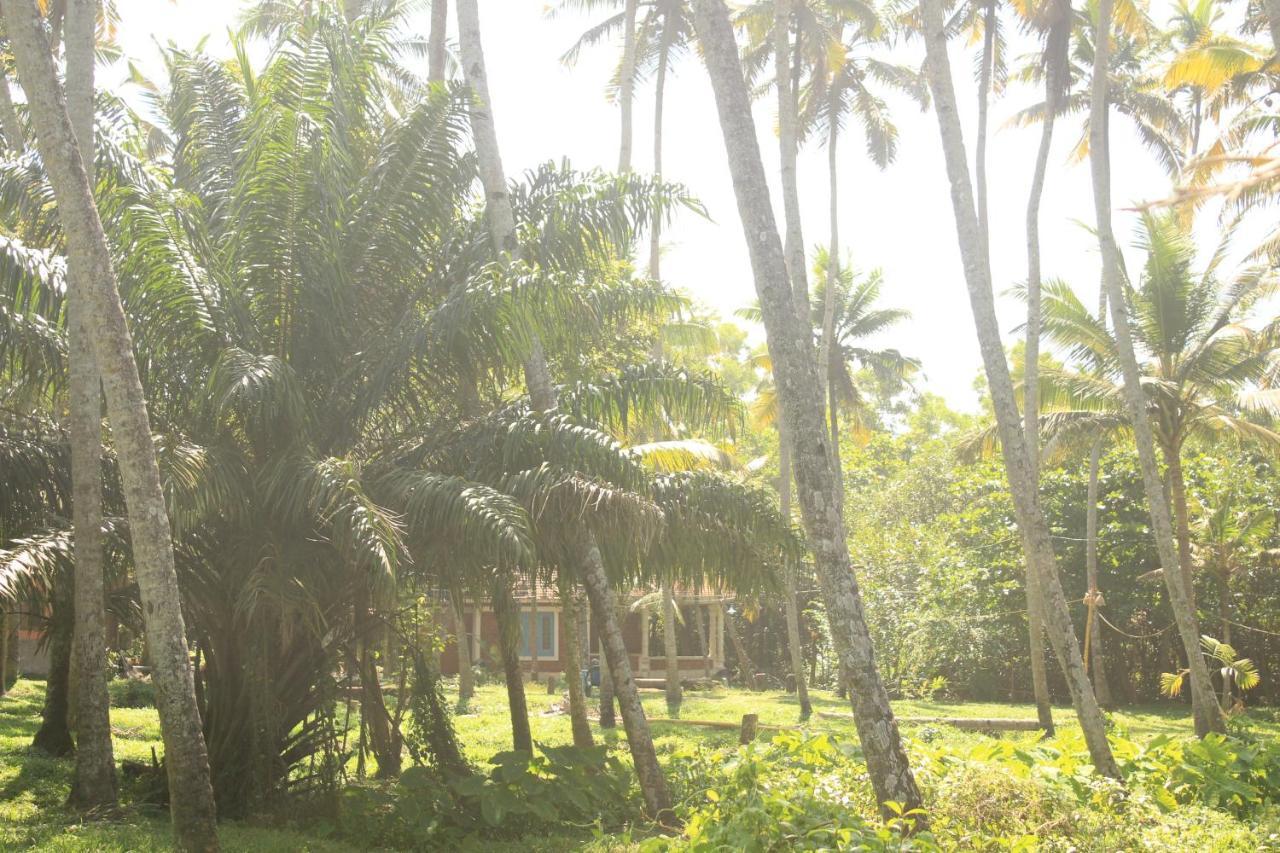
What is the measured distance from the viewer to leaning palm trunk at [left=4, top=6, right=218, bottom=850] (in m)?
6.97

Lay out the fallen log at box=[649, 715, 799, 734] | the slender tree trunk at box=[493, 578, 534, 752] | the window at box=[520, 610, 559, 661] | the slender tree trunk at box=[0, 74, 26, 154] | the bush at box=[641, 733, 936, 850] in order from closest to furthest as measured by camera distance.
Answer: the bush at box=[641, 733, 936, 850] < the slender tree trunk at box=[493, 578, 534, 752] < the slender tree trunk at box=[0, 74, 26, 154] < the fallen log at box=[649, 715, 799, 734] < the window at box=[520, 610, 559, 661]

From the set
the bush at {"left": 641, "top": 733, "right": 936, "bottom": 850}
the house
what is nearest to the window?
the house

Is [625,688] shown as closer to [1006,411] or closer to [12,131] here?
[1006,411]

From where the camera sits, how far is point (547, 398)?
11188 mm

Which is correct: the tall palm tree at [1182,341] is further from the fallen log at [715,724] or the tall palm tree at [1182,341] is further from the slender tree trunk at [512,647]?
the slender tree trunk at [512,647]

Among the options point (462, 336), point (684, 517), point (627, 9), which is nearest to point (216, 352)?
point (462, 336)

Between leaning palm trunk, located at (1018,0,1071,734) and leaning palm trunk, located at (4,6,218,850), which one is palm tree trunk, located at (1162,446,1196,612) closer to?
leaning palm trunk, located at (1018,0,1071,734)

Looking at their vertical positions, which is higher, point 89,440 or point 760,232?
point 760,232

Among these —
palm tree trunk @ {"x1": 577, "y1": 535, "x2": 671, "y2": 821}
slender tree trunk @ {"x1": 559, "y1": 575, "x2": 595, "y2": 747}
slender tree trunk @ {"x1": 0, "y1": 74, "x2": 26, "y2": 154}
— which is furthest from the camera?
slender tree trunk @ {"x1": 559, "y1": 575, "x2": 595, "y2": 747}

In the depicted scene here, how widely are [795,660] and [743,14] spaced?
464 inches

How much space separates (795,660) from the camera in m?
21.1

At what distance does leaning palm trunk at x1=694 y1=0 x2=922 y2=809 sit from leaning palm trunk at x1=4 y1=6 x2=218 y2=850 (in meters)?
4.16

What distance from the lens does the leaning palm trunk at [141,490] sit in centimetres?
697

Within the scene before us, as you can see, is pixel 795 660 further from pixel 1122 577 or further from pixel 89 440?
pixel 89 440
